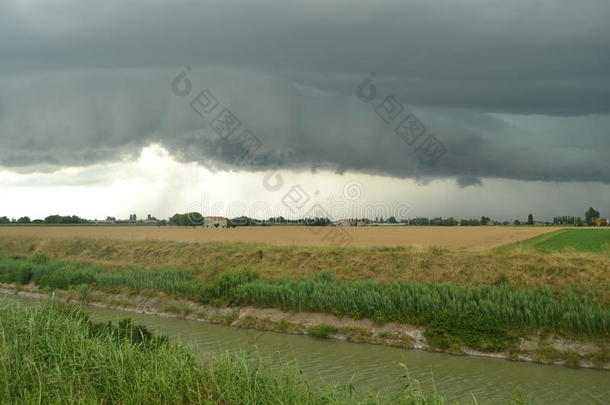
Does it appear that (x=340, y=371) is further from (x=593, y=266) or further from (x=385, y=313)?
(x=593, y=266)

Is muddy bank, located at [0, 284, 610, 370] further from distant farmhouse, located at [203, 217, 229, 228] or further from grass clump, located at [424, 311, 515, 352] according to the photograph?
distant farmhouse, located at [203, 217, 229, 228]

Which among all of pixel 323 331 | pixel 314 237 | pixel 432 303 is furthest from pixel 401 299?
pixel 314 237

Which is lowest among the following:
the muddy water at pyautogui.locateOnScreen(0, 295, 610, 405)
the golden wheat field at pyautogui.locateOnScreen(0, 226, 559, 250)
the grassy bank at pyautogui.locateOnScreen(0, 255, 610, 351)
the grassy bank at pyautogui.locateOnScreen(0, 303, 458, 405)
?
the muddy water at pyautogui.locateOnScreen(0, 295, 610, 405)

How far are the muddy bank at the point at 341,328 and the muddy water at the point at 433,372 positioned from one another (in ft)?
1.58

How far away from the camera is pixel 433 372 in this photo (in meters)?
14.3

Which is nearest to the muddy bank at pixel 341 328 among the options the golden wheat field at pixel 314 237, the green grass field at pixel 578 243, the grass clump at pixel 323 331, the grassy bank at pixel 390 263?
the grass clump at pixel 323 331

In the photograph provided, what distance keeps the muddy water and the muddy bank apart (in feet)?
1.58

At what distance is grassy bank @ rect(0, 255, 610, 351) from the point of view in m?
16.7

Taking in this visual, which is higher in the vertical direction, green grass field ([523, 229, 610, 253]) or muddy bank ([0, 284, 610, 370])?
green grass field ([523, 229, 610, 253])

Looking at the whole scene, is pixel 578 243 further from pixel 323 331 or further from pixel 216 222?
pixel 216 222

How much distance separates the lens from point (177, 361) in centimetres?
884

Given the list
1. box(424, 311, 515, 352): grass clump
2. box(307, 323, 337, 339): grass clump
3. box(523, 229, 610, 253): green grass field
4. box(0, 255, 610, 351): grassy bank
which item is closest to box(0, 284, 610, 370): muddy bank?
box(307, 323, 337, 339): grass clump

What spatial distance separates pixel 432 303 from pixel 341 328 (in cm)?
363

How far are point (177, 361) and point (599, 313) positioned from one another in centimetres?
1445
